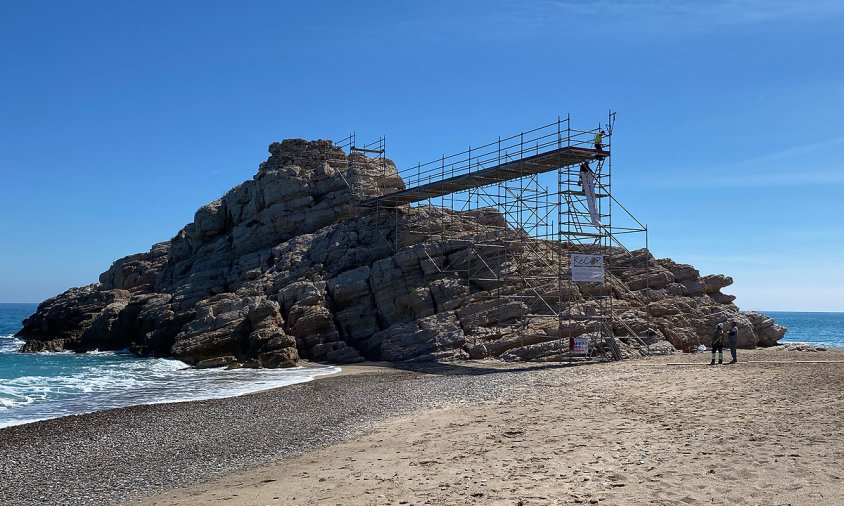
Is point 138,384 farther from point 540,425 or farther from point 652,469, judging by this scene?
point 652,469

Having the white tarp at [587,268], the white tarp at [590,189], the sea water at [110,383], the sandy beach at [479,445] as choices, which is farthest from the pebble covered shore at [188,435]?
the white tarp at [590,189]

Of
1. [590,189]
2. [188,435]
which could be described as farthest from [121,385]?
[590,189]

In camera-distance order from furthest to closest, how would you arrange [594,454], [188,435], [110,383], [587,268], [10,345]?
[10,345] < [587,268] < [110,383] < [188,435] < [594,454]

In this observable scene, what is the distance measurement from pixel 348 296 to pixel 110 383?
41.5ft

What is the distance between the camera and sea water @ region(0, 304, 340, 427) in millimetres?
23133

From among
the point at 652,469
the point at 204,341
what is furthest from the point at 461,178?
the point at 652,469

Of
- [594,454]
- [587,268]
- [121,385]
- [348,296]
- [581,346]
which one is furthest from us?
[348,296]

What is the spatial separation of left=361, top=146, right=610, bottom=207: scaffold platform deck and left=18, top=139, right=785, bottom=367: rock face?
3.96ft

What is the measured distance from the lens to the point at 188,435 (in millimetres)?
17391

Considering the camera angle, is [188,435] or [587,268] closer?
[188,435]

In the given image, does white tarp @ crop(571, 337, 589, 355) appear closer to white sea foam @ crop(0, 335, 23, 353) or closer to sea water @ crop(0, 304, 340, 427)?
sea water @ crop(0, 304, 340, 427)

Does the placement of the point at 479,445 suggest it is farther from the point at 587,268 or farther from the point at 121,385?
the point at 121,385

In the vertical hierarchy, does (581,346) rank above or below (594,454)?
above

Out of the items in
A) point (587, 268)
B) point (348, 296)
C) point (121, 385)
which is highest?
point (587, 268)
